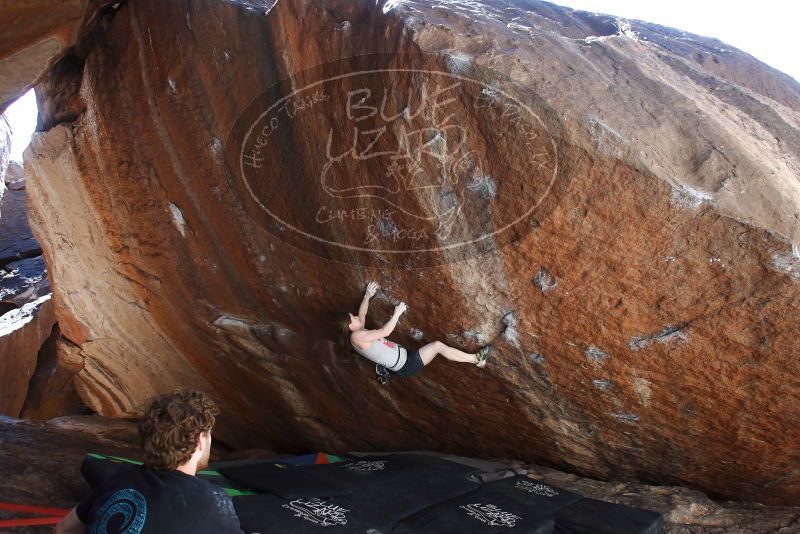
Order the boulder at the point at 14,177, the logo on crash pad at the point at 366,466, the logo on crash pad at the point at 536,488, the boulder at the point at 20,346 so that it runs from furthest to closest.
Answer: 1. the boulder at the point at 14,177
2. the boulder at the point at 20,346
3. the logo on crash pad at the point at 366,466
4. the logo on crash pad at the point at 536,488

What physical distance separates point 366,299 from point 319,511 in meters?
1.15

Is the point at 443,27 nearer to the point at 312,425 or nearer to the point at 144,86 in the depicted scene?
the point at 144,86

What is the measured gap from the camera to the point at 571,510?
322 centimetres

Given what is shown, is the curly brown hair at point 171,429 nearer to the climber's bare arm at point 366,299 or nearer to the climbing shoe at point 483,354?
the climber's bare arm at point 366,299

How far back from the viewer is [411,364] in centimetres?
361

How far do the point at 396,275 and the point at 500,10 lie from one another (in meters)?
1.54

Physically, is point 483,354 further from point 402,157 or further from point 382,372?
point 402,157

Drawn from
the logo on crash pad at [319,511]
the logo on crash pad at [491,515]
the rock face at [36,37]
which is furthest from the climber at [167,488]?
the rock face at [36,37]

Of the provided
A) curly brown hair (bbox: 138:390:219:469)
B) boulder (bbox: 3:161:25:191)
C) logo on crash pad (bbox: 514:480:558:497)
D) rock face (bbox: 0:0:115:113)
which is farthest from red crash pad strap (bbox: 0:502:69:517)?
boulder (bbox: 3:161:25:191)

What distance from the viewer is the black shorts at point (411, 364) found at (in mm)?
3568

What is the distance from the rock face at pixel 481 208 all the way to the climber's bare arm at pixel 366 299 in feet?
0.18

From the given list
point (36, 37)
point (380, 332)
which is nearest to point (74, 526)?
point (380, 332)

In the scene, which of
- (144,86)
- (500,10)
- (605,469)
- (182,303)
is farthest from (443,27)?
(182,303)

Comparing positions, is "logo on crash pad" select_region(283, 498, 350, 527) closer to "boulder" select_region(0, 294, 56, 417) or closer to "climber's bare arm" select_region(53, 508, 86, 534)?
"climber's bare arm" select_region(53, 508, 86, 534)
